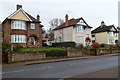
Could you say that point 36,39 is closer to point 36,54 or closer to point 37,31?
point 37,31

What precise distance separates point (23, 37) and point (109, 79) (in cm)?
2855

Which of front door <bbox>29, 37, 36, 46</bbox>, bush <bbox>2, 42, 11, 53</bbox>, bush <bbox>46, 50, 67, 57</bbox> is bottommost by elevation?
bush <bbox>46, 50, 67, 57</bbox>

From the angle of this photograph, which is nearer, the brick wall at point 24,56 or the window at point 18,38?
the brick wall at point 24,56

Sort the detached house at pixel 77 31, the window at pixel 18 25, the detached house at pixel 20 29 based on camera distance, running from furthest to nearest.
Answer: the detached house at pixel 77 31
the window at pixel 18 25
the detached house at pixel 20 29

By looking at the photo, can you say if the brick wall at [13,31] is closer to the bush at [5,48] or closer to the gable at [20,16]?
the gable at [20,16]

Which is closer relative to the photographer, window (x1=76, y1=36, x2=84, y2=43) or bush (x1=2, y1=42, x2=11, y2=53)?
bush (x1=2, y1=42, x2=11, y2=53)

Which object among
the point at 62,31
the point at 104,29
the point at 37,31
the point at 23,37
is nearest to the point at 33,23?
the point at 37,31

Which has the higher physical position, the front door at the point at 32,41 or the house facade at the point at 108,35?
the house facade at the point at 108,35

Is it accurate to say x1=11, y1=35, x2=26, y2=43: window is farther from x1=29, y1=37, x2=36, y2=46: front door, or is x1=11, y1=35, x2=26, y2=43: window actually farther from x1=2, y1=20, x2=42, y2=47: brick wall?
x1=29, y1=37, x2=36, y2=46: front door

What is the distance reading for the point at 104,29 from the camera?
173 ft

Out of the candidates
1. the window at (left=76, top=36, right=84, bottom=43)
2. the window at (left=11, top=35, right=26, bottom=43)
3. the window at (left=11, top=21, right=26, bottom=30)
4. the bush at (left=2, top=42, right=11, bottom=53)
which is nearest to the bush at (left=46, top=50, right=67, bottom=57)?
the bush at (left=2, top=42, right=11, bottom=53)

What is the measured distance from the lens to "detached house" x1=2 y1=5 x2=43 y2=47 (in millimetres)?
31745

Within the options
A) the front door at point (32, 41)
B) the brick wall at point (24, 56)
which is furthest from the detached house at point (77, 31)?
the brick wall at point (24, 56)

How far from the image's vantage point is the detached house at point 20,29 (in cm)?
3175
